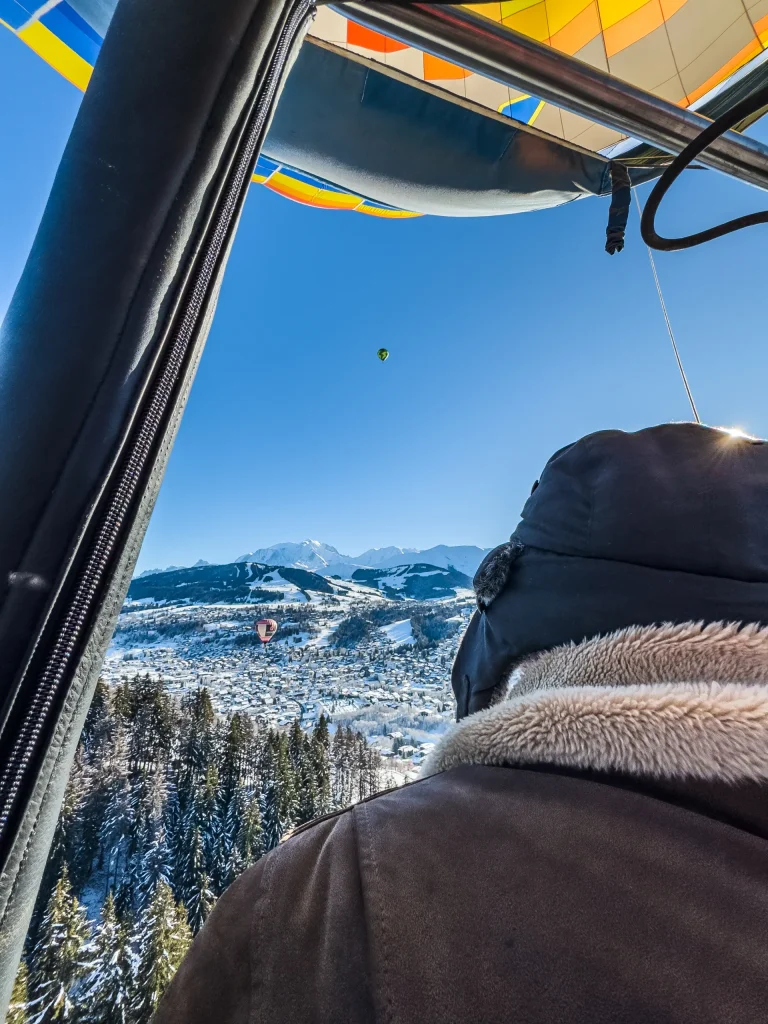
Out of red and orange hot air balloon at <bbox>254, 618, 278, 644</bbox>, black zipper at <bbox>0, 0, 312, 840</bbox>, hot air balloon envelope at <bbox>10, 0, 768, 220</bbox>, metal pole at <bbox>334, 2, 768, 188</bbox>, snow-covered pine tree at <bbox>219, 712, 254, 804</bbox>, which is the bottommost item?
snow-covered pine tree at <bbox>219, 712, 254, 804</bbox>

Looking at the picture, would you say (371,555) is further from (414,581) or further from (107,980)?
(107,980)

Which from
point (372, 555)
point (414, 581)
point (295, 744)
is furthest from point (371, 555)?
point (295, 744)

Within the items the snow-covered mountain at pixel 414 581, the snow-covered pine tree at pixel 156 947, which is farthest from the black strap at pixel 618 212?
the snow-covered mountain at pixel 414 581

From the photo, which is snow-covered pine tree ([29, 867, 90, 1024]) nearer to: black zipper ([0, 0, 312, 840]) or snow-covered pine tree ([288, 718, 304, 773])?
snow-covered pine tree ([288, 718, 304, 773])

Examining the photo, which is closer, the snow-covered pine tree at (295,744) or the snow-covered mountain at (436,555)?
the snow-covered pine tree at (295,744)

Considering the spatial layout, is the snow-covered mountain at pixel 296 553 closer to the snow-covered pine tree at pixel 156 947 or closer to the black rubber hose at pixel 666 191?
the snow-covered pine tree at pixel 156 947

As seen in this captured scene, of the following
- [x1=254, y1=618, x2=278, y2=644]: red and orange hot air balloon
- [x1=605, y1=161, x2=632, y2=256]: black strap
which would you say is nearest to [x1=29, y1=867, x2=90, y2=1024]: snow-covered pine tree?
[x1=605, y1=161, x2=632, y2=256]: black strap

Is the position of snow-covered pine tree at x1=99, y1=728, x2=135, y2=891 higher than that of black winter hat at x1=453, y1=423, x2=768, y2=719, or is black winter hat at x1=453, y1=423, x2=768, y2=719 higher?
black winter hat at x1=453, y1=423, x2=768, y2=719
